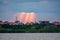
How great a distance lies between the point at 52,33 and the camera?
187 inches

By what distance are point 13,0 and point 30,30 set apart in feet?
2.96

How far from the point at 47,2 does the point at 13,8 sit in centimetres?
89

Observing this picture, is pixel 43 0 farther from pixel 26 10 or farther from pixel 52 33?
pixel 52 33

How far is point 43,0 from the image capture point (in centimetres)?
480

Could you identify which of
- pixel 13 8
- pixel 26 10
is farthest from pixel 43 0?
Result: pixel 13 8

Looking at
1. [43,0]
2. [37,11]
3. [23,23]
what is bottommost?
[23,23]

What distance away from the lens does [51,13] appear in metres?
4.73
